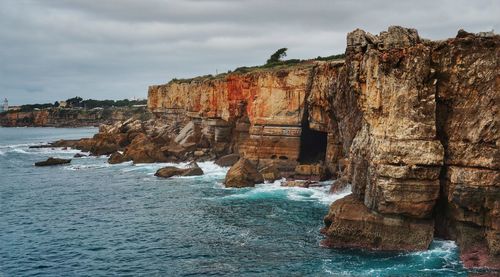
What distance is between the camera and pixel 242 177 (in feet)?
171

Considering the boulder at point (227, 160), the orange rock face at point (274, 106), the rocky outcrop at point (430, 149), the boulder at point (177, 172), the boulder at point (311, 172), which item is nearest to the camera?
the rocky outcrop at point (430, 149)

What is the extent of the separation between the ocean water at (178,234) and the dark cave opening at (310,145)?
26.9 feet

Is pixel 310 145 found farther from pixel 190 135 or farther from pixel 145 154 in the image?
pixel 145 154

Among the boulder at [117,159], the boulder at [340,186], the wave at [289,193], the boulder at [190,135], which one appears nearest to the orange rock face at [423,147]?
the boulder at [340,186]

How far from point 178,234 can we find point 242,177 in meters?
17.7

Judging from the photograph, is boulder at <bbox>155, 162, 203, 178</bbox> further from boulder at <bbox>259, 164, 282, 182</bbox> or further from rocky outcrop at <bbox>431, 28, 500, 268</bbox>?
rocky outcrop at <bbox>431, 28, 500, 268</bbox>

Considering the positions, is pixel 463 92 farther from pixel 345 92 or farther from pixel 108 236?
pixel 108 236

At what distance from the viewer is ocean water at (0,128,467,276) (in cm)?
2780

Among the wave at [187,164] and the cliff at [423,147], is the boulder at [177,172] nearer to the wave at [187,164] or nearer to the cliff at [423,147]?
the wave at [187,164]

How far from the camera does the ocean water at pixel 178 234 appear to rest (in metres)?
27.8

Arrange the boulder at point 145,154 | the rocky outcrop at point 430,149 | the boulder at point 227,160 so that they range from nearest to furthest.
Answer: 1. the rocky outcrop at point 430,149
2. the boulder at point 227,160
3. the boulder at point 145,154

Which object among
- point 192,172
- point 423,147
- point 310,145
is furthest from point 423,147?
point 192,172

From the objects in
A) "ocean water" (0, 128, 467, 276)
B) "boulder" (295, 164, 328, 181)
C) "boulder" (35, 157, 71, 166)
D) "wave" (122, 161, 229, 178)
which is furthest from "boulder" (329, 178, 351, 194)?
"boulder" (35, 157, 71, 166)

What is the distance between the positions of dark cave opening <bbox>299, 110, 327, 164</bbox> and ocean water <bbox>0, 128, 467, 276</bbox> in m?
8.21
